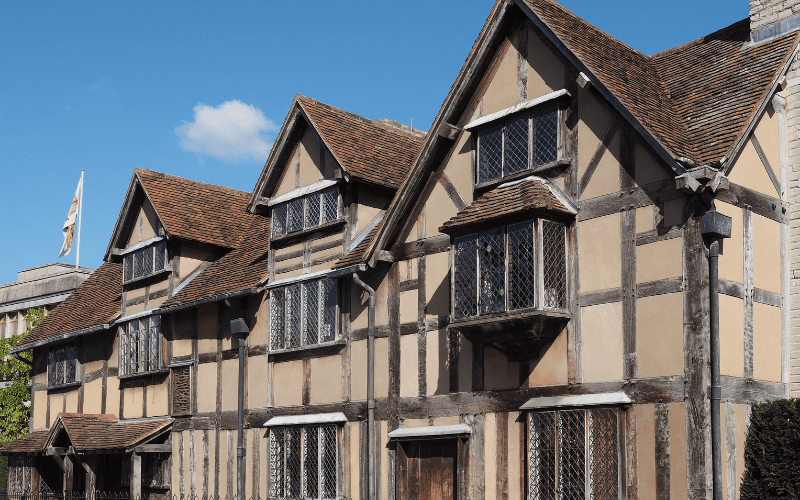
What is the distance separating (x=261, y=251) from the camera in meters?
24.2

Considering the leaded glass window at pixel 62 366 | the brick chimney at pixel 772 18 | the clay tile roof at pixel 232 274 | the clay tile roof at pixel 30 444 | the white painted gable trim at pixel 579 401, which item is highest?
the brick chimney at pixel 772 18

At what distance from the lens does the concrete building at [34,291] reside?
39469 mm

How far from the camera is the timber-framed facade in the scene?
48.2 ft

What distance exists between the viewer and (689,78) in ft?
57.5

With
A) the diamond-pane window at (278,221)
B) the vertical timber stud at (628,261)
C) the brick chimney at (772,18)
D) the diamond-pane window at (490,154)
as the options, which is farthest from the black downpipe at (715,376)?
the diamond-pane window at (278,221)

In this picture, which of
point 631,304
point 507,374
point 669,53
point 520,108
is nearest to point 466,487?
point 507,374

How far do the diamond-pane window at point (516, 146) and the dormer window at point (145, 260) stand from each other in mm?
11763

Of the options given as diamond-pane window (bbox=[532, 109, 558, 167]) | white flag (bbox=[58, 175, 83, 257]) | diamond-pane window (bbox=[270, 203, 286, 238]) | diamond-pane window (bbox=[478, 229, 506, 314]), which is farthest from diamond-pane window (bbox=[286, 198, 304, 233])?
white flag (bbox=[58, 175, 83, 257])

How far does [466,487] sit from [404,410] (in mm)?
2172

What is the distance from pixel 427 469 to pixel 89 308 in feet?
51.6

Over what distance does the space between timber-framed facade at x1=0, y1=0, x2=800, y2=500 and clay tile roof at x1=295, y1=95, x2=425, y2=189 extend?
0.08 metres

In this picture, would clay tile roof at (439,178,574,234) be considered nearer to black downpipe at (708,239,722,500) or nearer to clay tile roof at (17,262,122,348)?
black downpipe at (708,239,722,500)

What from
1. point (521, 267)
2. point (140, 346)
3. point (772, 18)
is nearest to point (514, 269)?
point (521, 267)

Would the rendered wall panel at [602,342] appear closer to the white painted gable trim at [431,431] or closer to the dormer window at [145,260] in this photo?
the white painted gable trim at [431,431]
